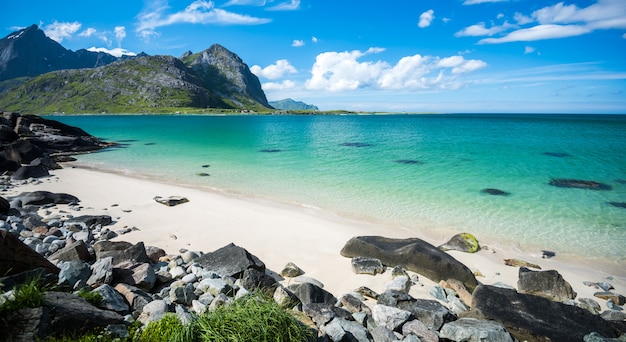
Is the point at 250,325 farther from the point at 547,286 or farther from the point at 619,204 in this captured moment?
the point at 619,204

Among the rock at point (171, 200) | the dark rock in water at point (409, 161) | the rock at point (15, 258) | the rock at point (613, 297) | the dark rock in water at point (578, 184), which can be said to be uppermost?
the rock at point (15, 258)

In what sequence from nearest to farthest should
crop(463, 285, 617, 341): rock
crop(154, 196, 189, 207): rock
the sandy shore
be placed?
crop(463, 285, 617, 341): rock < the sandy shore < crop(154, 196, 189, 207): rock

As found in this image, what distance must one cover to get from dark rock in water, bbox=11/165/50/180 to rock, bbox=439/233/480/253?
31.4 m

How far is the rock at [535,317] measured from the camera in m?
7.20

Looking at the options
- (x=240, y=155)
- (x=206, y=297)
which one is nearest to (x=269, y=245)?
(x=206, y=297)

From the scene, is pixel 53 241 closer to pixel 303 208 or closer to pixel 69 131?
pixel 303 208

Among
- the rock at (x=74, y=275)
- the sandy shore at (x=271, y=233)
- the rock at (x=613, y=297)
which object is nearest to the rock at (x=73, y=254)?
the rock at (x=74, y=275)

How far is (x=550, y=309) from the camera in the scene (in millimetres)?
7852

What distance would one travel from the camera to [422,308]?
7.83 meters

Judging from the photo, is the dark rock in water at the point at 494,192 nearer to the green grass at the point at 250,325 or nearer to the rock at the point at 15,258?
the green grass at the point at 250,325

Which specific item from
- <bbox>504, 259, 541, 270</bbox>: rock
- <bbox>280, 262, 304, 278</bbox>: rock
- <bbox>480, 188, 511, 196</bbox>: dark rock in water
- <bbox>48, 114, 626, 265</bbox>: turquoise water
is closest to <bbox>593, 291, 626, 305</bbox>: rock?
<bbox>504, 259, 541, 270</bbox>: rock

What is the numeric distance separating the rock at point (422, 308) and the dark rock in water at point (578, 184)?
25946mm

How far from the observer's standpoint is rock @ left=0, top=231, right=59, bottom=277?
20.7 ft

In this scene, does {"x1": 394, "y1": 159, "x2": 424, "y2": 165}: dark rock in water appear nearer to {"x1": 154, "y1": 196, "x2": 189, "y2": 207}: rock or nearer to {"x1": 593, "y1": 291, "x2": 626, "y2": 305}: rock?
{"x1": 154, "y1": 196, "x2": 189, "y2": 207}: rock
